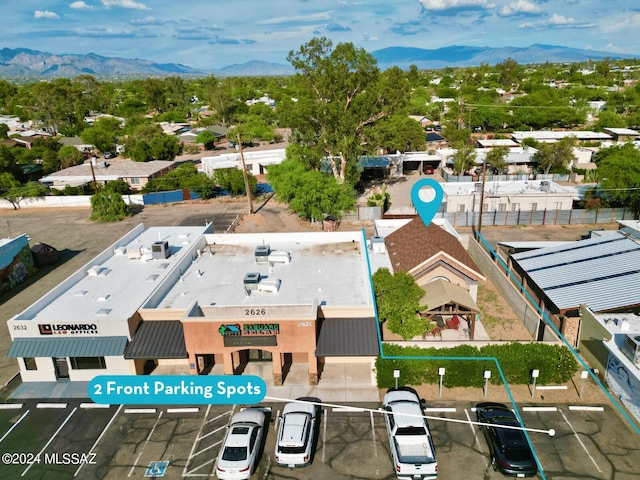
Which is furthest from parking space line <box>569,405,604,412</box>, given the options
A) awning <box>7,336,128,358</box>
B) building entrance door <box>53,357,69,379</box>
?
building entrance door <box>53,357,69,379</box>

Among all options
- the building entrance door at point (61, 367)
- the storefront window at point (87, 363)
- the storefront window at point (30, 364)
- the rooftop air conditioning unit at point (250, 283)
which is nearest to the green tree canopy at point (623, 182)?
the rooftop air conditioning unit at point (250, 283)

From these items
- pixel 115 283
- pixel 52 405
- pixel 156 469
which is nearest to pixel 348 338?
pixel 156 469

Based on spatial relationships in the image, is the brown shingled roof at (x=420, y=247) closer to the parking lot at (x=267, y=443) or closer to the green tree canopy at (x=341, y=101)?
the parking lot at (x=267, y=443)

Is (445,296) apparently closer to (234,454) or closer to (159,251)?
(234,454)

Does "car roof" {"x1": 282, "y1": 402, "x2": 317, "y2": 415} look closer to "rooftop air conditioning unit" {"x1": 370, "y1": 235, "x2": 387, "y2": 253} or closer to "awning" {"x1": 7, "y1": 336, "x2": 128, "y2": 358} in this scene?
"awning" {"x1": 7, "y1": 336, "x2": 128, "y2": 358}

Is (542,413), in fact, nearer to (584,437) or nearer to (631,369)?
(584,437)

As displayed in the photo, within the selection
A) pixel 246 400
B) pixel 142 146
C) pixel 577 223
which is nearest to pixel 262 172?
pixel 142 146
